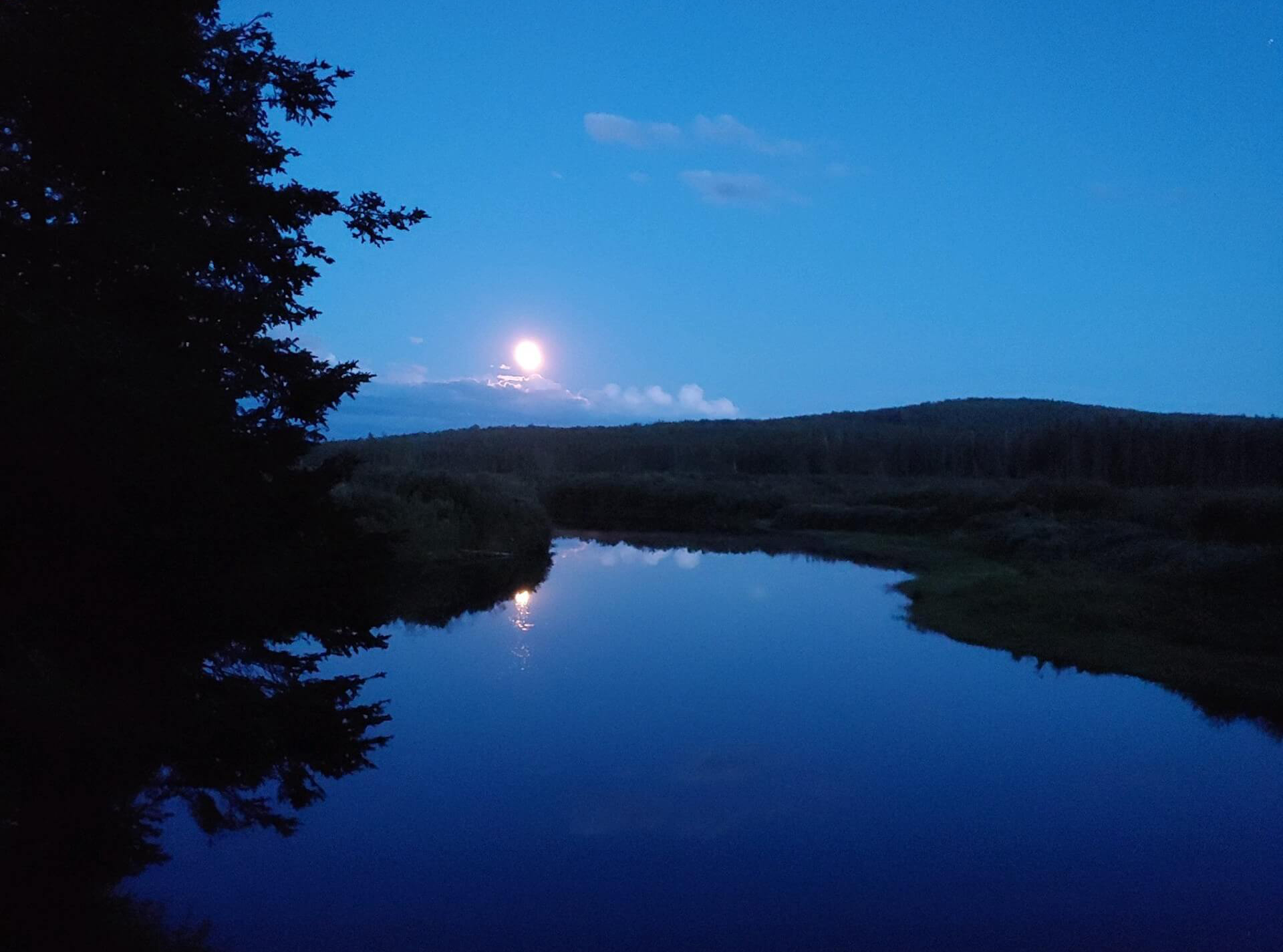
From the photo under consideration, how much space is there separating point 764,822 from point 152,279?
5817 millimetres

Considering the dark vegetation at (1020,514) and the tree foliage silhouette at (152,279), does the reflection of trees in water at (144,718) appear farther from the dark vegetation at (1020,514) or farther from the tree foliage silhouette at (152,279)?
the dark vegetation at (1020,514)

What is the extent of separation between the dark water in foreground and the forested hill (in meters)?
14.1

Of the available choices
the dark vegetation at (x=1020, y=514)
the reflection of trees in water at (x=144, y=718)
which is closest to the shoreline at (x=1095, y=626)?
the dark vegetation at (x=1020, y=514)

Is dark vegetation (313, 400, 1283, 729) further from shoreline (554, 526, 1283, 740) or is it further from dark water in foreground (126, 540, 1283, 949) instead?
dark water in foreground (126, 540, 1283, 949)

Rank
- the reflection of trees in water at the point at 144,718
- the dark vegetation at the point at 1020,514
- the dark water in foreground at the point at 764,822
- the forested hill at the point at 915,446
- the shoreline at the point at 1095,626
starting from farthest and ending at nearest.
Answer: the forested hill at the point at 915,446 → the dark vegetation at the point at 1020,514 → the shoreline at the point at 1095,626 → the dark water in foreground at the point at 764,822 → the reflection of trees in water at the point at 144,718

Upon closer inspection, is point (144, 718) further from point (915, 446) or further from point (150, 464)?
point (915, 446)

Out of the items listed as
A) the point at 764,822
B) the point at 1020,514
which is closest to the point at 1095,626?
the point at 764,822

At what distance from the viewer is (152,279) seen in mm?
6016

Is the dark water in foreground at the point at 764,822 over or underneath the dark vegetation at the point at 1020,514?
underneath

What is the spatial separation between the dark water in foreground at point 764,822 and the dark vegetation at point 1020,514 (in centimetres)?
221

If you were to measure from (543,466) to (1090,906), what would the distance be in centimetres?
7292

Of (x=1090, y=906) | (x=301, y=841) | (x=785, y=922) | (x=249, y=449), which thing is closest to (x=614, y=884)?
(x=785, y=922)

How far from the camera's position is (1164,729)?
1180cm

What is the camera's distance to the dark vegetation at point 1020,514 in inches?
631
